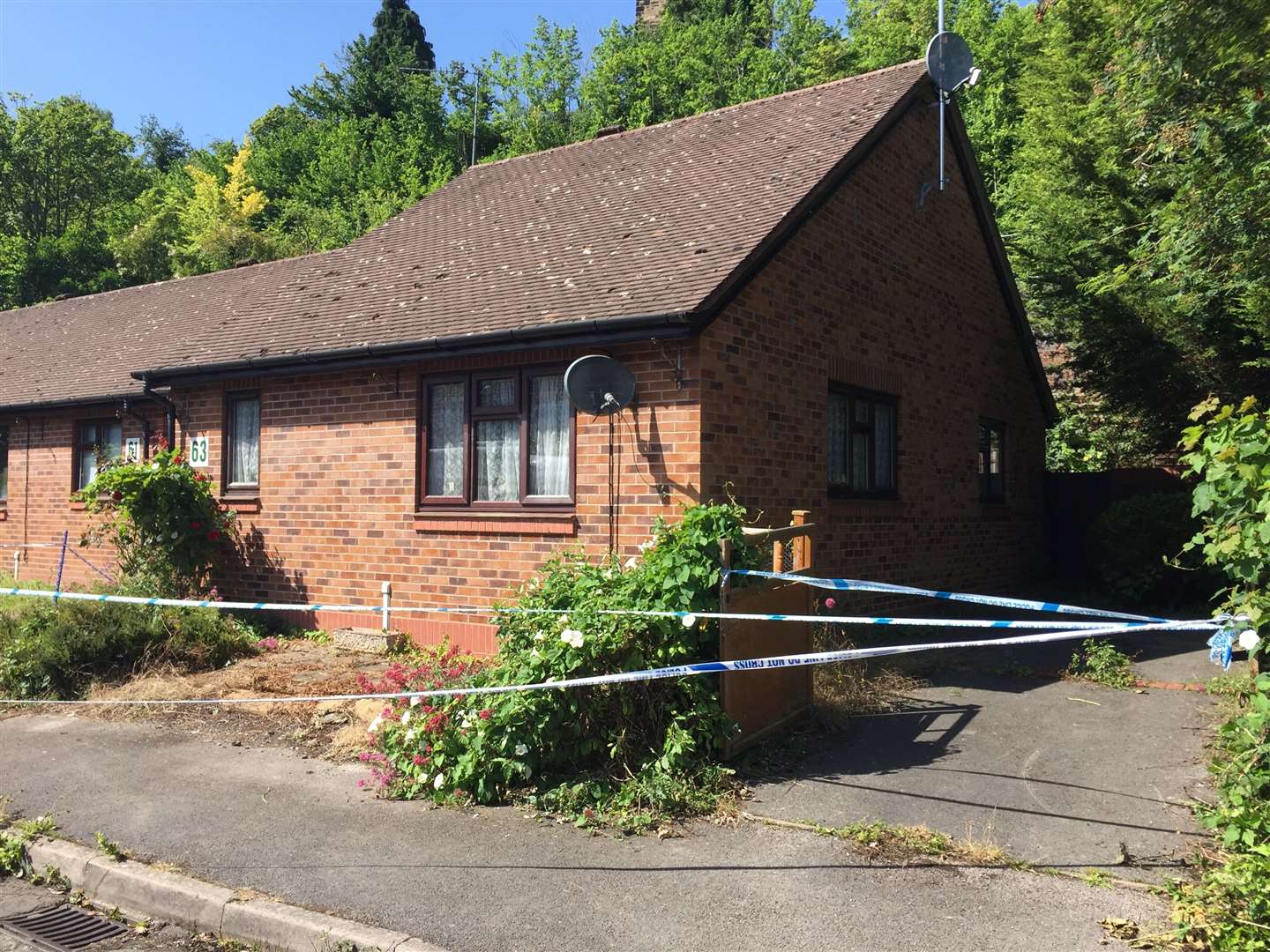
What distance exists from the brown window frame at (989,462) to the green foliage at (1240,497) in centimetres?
932

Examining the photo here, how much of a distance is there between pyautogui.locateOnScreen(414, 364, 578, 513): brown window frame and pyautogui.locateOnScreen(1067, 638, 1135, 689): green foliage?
4.72 metres

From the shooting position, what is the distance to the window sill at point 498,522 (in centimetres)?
899

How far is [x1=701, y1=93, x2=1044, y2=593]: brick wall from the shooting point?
356 inches

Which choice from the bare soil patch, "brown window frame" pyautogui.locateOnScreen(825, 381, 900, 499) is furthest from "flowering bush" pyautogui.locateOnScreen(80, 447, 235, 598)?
"brown window frame" pyautogui.locateOnScreen(825, 381, 900, 499)

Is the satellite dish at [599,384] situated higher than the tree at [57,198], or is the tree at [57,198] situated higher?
the tree at [57,198]

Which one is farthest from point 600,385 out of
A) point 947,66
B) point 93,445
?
point 93,445

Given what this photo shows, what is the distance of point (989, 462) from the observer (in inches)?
556

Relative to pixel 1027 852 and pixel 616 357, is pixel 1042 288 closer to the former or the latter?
pixel 616 357

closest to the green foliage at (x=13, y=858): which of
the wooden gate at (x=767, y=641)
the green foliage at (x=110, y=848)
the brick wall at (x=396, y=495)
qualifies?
the green foliage at (x=110, y=848)

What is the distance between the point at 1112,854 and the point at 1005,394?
10.7 m

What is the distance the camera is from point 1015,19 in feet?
115

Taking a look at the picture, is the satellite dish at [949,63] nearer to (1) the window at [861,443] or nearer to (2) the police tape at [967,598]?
(1) the window at [861,443]

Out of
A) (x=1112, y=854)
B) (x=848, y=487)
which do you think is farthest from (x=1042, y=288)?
(x=1112, y=854)

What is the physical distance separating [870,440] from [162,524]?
7822 mm
